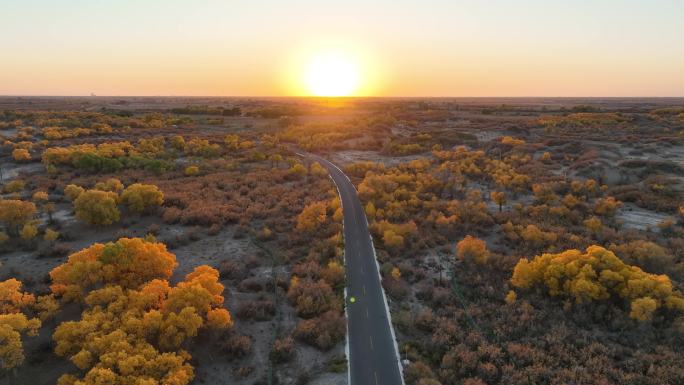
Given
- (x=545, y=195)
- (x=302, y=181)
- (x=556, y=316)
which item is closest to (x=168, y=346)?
(x=556, y=316)

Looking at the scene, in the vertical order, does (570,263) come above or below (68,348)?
above

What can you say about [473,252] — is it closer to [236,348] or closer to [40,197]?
[236,348]

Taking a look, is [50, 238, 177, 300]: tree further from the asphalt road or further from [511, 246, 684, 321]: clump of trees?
[511, 246, 684, 321]: clump of trees

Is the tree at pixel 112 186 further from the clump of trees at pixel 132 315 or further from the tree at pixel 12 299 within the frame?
the tree at pixel 12 299

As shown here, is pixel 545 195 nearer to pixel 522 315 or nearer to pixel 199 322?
pixel 522 315

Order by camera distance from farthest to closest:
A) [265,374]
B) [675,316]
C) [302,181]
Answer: [302,181]
[675,316]
[265,374]

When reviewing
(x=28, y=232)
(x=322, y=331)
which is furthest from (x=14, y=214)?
(x=322, y=331)
